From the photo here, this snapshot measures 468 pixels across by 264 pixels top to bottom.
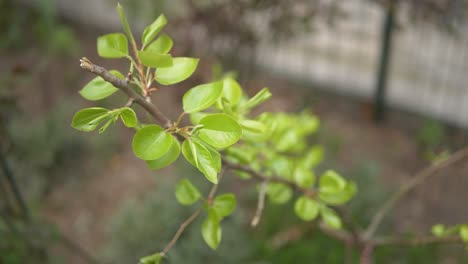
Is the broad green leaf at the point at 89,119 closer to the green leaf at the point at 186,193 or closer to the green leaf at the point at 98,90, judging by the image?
the green leaf at the point at 98,90

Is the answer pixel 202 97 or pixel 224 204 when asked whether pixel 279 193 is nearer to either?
pixel 224 204

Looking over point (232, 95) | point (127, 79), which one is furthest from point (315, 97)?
point (127, 79)

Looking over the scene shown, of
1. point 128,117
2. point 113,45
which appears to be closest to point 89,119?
point 128,117

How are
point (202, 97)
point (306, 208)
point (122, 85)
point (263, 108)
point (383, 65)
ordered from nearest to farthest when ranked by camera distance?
1. point (122, 85)
2. point (202, 97)
3. point (306, 208)
4. point (383, 65)
5. point (263, 108)

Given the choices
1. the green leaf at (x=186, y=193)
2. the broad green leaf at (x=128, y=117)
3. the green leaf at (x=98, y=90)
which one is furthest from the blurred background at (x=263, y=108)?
the broad green leaf at (x=128, y=117)

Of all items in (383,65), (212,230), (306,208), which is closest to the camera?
(212,230)

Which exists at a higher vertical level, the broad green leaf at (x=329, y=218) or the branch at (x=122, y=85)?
the branch at (x=122, y=85)
